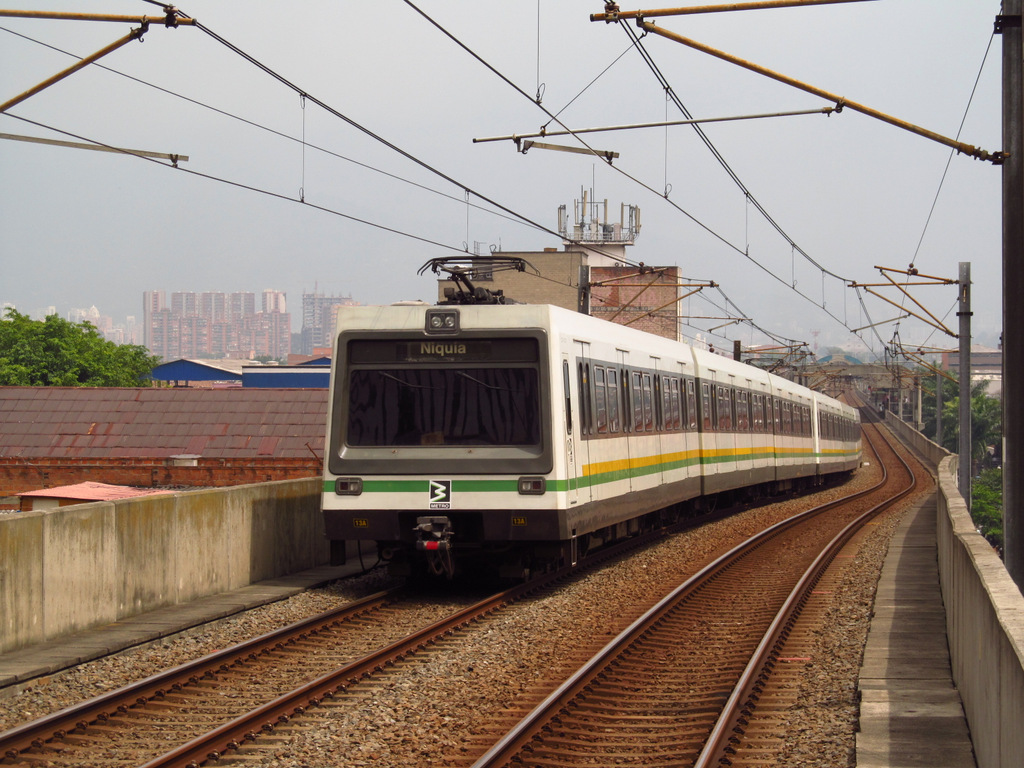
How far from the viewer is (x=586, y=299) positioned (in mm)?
25531

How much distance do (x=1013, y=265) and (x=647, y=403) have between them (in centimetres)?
736

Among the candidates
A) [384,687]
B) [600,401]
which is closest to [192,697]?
[384,687]

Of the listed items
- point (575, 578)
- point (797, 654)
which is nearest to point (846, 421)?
point (575, 578)

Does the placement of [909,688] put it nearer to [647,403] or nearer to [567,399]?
[567,399]

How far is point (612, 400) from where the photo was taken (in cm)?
1570

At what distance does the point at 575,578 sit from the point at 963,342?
13224 mm

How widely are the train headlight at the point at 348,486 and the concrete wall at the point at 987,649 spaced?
228 inches

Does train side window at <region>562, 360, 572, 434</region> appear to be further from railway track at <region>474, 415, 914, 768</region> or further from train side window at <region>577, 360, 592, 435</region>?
railway track at <region>474, 415, 914, 768</region>

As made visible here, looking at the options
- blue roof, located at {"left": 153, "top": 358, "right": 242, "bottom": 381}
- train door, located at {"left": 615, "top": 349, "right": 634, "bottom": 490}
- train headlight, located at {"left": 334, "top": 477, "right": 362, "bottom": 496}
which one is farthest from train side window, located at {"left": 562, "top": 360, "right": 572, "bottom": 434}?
blue roof, located at {"left": 153, "top": 358, "right": 242, "bottom": 381}

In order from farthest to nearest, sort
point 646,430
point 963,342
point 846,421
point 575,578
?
1. point 846,421
2. point 963,342
3. point 646,430
4. point 575,578

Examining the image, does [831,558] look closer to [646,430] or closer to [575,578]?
[646,430]

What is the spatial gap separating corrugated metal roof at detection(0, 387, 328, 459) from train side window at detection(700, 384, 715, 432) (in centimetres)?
1168

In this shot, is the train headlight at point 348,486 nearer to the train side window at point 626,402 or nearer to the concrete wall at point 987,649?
the train side window at point 626,402

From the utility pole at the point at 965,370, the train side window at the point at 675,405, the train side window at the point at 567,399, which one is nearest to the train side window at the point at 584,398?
the train side window at the point at 567,399
